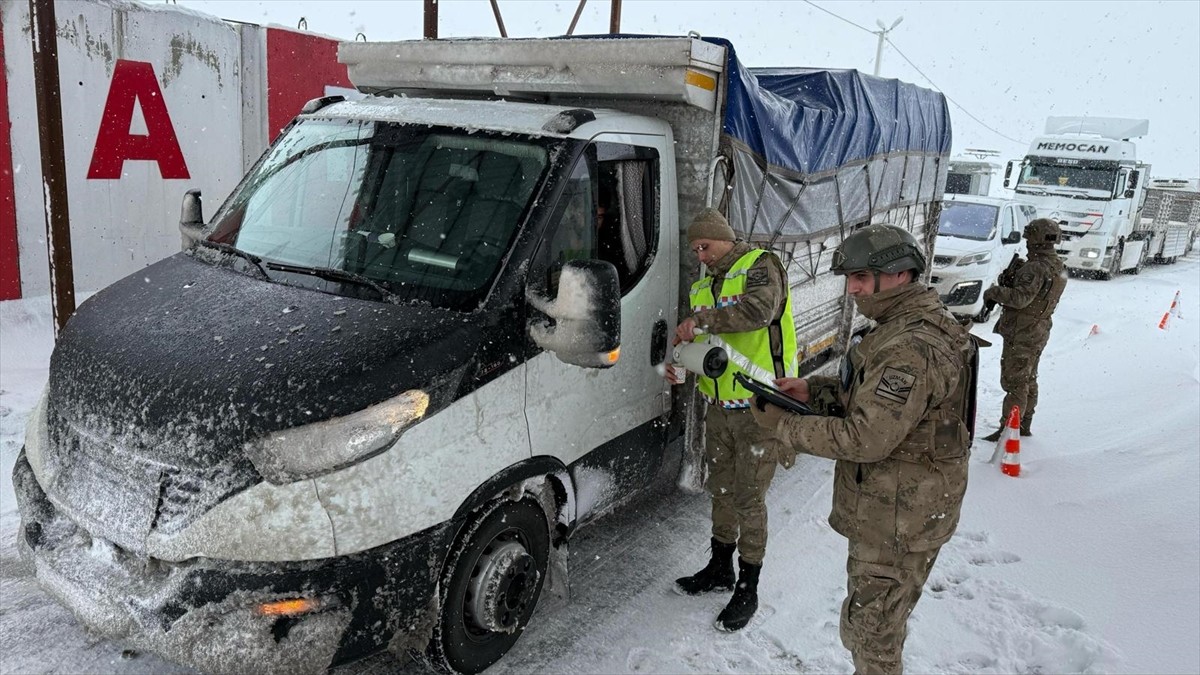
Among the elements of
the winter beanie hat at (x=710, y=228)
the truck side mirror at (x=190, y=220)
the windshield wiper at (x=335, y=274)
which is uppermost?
the winter beanie hat at (x=710, y=228)

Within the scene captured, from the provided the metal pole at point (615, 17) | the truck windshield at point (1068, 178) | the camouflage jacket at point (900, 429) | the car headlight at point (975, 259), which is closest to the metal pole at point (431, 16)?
the metal pole at point (615, 17)

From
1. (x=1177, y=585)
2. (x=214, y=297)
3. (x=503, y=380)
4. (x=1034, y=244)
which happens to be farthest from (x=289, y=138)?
(x=1034, y=244)

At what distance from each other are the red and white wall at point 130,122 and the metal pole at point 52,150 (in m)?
1.72

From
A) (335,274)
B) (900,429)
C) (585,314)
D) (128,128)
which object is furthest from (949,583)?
(128,128)

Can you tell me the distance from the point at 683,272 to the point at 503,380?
160 centimetres

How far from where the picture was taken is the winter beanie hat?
156 inches

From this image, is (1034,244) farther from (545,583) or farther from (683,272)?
(545,583)

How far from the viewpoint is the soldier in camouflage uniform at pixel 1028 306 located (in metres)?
6.52

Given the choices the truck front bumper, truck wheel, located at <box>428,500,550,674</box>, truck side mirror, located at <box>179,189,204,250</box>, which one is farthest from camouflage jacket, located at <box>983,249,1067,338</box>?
truck side mirror, located at <box>179,189,204,250</box>

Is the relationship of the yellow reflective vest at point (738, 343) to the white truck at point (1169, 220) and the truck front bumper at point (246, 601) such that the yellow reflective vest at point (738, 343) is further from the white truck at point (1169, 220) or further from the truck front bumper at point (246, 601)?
the white truck at point (1169, 220)

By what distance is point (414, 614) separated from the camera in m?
2.96

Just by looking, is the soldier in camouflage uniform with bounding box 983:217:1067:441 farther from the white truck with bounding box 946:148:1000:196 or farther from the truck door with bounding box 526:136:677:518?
the white truck with bounding box 946:148:1000:196

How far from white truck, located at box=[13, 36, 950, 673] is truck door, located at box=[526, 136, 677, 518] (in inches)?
0.6

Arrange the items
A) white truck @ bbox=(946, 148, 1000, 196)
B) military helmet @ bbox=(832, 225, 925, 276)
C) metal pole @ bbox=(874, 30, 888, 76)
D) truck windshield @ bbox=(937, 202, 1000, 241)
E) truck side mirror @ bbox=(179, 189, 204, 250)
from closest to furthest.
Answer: military helmet @ bbox=(832, 225, 925, 276)
truck side mirror @ bbox=(179, 189, 204, 250)
truck windshield @ bbox=(937, 202, 1000, 241)
white truck @ bbox=(946, 148, 1000, 196)
metal pole @ bbox=(874, 30, 888, 76)
